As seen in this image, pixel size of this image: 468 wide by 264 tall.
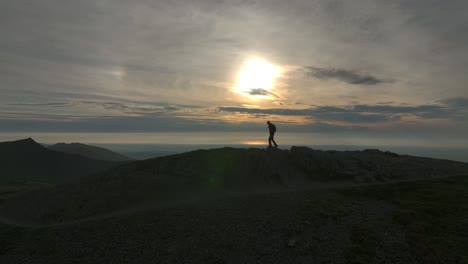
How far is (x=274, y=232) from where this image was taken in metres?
21.6

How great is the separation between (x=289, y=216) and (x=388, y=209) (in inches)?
338

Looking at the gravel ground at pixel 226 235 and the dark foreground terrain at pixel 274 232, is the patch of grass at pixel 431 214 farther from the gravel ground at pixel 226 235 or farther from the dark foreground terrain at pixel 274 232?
the gravel ground at pixel 226 235

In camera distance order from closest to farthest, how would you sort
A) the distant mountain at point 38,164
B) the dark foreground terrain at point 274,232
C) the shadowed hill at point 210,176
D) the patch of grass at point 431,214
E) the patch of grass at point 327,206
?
the patch of grass at point 431,214, the dark foreground terrain at point 274,232, the patch of grass at point 327,206, the shadowed hill at point 210,176, the distant mountain at point 38,164

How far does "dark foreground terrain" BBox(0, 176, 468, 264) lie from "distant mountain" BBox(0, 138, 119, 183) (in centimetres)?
10037

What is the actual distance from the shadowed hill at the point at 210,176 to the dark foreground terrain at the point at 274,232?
462cm

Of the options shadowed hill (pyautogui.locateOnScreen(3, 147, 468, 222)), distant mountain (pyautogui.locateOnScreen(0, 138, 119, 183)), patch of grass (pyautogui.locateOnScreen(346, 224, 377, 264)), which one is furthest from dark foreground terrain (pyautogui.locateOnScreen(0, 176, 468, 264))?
distant mountain (pyautogui.locateOnScreen(0, 138, 119, 183))

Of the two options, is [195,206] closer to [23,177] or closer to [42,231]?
[42,231]

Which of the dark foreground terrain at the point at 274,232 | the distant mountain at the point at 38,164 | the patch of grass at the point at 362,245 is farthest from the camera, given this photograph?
the distant mountain at the point at 38,164

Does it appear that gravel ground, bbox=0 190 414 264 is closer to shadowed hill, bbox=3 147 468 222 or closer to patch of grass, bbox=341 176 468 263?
patch of grass, bbox=341 176 468 263

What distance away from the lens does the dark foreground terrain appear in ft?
62.6

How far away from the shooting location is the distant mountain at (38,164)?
366 ft

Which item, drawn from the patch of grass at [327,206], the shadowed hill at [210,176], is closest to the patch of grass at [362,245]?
the patch of grass at [327,206]

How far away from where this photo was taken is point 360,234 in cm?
2048

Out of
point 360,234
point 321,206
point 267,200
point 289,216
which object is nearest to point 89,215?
point 267,200
